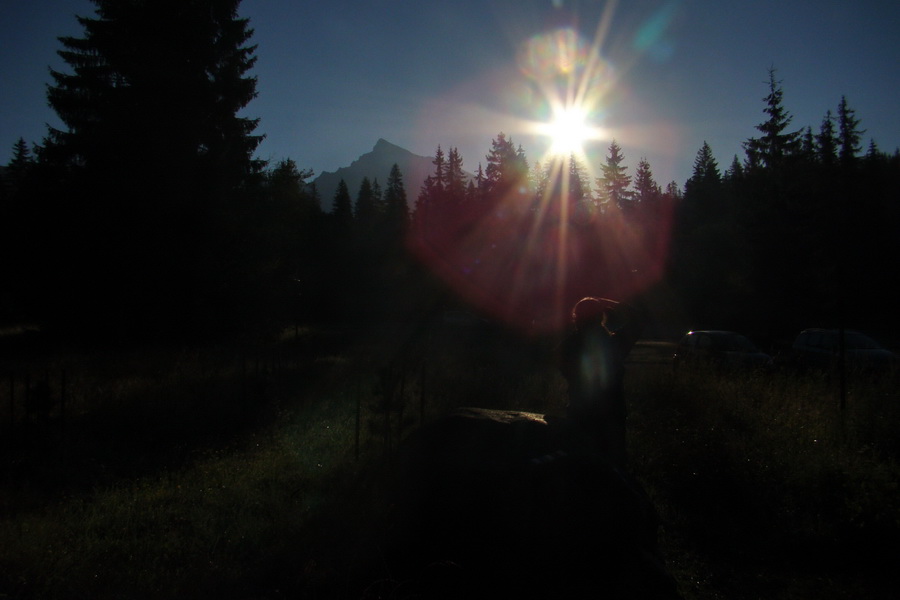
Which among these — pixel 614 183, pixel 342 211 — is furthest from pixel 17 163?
pixel 614 183

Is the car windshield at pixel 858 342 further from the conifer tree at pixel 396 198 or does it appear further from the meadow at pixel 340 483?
the conifer tree at pixel 396 198

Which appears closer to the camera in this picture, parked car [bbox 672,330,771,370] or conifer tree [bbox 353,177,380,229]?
parked car [bbox 672,330,771,370]

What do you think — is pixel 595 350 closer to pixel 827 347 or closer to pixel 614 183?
pixel 827 347

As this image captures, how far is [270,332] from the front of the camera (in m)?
24.3

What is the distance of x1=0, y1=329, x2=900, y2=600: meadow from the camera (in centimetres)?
434

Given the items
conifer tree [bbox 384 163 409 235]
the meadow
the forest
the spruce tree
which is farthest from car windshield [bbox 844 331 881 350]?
conifer tree [bbox 384 163 409 235]

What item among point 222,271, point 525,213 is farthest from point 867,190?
point 222,271

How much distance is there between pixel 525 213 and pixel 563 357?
64.3ft

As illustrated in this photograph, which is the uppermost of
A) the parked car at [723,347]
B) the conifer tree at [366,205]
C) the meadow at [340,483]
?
the conifer tree at [366,205]

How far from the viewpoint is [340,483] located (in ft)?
19.9

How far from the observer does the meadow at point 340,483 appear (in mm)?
4340

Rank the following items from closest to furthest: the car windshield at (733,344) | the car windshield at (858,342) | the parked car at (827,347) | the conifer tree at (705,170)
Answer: the parked car at (827,347) → the car windshield at (858,342) → the car windshield at (733,344) → the conifer tree at (705,170)

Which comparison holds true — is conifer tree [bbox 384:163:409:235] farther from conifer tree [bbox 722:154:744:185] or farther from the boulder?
the boulder

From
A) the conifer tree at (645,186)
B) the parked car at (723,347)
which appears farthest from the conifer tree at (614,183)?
the parked car at (723,347)
